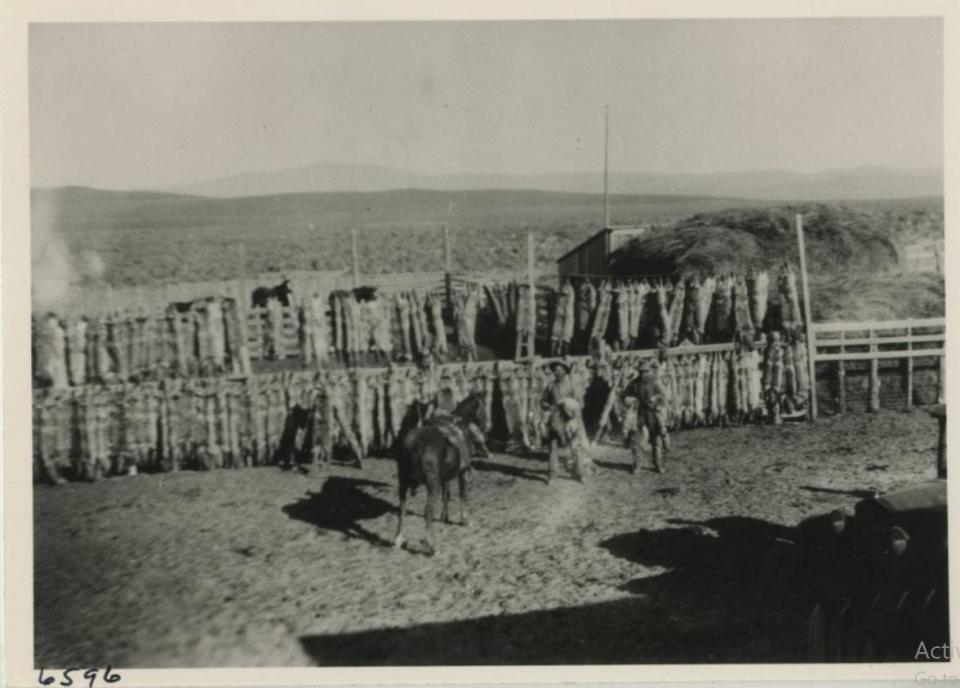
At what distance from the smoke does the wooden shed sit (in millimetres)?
8565

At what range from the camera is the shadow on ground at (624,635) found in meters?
7.46

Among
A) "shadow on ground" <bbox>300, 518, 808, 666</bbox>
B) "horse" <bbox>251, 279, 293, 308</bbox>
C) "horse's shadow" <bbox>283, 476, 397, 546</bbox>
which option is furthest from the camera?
"horse" <bbox>251, 279, 293, 308</bbox>

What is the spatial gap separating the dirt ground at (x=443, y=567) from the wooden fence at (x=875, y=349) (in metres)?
0.93

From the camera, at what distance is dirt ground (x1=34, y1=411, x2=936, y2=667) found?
24.8ft

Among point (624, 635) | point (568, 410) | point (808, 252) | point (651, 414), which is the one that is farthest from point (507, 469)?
point (808, 252)

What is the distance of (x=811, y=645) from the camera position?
7.54 meters

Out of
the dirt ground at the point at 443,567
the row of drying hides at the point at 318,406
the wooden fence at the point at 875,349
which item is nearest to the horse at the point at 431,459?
the dirt ground at the point at 443,567

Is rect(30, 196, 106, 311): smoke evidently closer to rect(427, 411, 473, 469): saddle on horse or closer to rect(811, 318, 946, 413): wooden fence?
rect(427, 411, 473, 469): saddle on horse

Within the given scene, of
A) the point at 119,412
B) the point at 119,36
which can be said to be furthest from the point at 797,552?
the point at 119,36

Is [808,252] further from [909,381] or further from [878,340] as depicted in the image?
[909,381]

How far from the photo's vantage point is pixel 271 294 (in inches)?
509

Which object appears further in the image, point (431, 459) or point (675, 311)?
point (675, 311)

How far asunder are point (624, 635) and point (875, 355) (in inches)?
209

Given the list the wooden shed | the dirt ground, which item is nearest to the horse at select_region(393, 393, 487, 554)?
the dirt ground
